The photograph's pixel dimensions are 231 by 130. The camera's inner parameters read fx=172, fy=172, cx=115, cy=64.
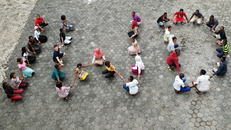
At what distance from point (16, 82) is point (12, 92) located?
514 millimetres

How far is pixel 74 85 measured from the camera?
7.33 metres

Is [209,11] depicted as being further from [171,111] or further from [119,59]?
[171,111]

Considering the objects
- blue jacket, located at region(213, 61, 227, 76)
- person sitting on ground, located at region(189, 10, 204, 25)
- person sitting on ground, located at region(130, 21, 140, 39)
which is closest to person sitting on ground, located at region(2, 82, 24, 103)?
person sitting on ground, located at region(130, 21, 140, 39)

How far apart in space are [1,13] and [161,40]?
10.9m

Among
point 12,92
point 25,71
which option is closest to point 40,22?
point 25,71

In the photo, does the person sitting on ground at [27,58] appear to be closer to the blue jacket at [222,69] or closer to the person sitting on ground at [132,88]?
the person sitting on ground at [132,88]

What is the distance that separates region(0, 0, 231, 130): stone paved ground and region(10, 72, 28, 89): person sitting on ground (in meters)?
0.32

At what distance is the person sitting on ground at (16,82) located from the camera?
685cm

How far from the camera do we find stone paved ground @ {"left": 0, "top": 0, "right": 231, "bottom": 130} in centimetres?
608

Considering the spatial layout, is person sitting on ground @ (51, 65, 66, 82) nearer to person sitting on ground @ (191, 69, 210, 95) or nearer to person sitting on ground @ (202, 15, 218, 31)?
person sitting on ground @ (191, 69, 210, 95)

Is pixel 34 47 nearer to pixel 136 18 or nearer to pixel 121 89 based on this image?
pixel 121 89

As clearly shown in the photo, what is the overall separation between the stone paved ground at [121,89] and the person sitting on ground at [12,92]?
0.22 m

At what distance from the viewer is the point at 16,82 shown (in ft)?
23.0

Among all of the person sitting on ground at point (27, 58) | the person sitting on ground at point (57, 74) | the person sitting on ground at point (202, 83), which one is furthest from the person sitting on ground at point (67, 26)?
the person sitting on ground at point (202, 83)
